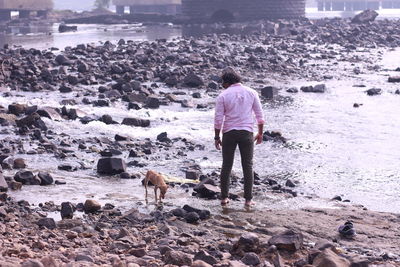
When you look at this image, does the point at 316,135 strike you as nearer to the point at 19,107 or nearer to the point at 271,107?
the point at 271,107

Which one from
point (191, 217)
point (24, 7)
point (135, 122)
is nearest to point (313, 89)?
point (135, 122)

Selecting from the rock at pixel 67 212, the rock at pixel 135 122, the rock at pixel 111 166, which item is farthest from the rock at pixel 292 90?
the rock at pixel 67 212

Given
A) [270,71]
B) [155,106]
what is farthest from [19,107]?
[270,71]

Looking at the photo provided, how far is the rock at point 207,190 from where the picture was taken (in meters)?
8.52

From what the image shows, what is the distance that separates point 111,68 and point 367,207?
550 inches

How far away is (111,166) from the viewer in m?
9.66

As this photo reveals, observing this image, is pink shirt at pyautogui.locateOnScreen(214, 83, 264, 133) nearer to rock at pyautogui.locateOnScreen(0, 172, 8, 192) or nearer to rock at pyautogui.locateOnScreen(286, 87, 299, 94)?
rock at pyautogui.locateOnScreen(0, 172, 8, 192)

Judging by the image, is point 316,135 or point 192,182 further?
point 316,135

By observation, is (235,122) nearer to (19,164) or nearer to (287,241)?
(287,241)

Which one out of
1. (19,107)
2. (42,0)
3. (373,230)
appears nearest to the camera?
(373,230)

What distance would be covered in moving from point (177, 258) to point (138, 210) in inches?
83.2

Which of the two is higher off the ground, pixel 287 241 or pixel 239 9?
pixel 239 9

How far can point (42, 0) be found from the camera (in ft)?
278

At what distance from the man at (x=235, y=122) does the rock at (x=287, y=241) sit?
72.0 inches
